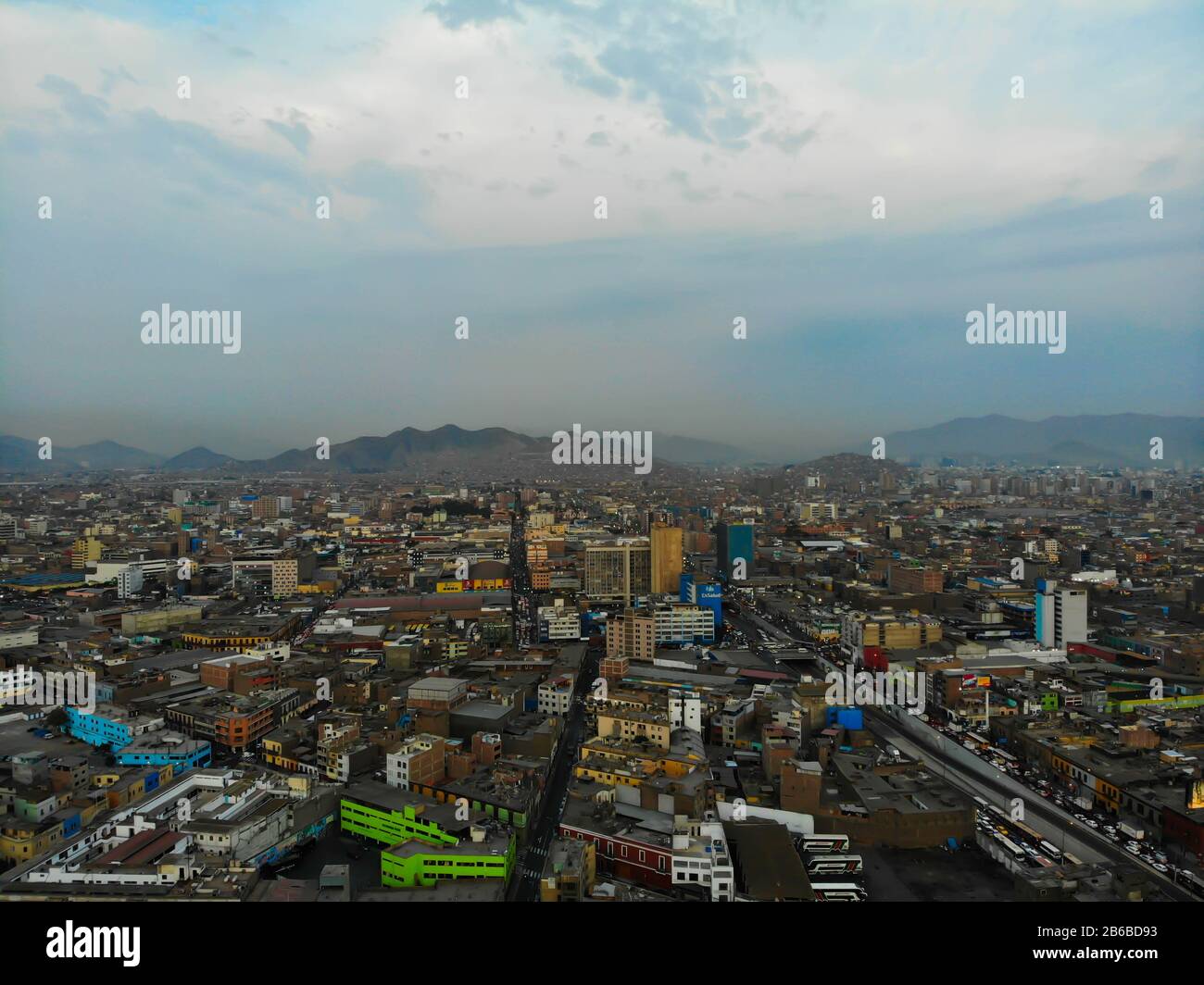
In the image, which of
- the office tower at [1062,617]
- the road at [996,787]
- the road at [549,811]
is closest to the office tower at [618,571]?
the road at [549,811]

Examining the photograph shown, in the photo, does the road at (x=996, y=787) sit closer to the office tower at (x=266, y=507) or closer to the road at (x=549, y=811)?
the road at (x=549, y=811)

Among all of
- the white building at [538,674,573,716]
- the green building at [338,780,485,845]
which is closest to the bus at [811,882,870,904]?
the green building at [338,780,485,845]

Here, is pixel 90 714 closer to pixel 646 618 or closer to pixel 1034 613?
pixel 646 618

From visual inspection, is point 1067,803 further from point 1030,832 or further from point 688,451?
point 688,451

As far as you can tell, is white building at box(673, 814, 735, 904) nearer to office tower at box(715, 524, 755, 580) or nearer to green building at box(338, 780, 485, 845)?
green building at box(338, 780, 485, 845)

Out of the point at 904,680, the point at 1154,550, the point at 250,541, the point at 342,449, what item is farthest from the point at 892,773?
the point at 342,449

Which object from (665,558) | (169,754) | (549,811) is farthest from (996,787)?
(665,558)

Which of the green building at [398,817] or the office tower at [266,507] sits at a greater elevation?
the office tower at [266,507]
